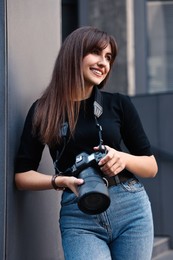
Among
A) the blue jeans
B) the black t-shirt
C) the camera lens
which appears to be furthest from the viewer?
the black t-shirt

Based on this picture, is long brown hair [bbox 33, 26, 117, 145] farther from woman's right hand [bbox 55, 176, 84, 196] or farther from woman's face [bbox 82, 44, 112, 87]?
woman's right hand [bbox 55, 176, 84, 196]

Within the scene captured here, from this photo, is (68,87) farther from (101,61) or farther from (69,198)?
(69,198)

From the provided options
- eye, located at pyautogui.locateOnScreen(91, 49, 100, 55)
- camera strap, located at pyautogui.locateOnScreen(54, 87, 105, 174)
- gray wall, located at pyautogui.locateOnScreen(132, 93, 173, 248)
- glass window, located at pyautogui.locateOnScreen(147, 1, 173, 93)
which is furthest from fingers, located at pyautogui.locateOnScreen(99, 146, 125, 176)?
glass window, located at pyautogui.locateOnScreen(147, 1, 173, 93)

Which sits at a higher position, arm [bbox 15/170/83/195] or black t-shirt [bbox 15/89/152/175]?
black t-shirt [bbox 15/89/152/175]

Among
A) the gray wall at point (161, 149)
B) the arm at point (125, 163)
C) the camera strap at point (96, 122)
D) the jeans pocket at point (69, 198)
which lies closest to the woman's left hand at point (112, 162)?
the arm at point (125, 163)

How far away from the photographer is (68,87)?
3363 mm

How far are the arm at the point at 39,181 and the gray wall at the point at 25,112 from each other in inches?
4.5

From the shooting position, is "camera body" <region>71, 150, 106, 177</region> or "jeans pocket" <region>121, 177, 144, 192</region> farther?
"jeans pocket" <region>121, 177, 144, 192</region>

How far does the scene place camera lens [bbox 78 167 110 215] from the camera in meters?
2.82

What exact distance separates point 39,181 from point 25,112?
68 cm

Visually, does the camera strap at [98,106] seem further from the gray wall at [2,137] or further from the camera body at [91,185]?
the gray wall at [2,137]

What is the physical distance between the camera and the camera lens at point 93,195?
2.82 meters

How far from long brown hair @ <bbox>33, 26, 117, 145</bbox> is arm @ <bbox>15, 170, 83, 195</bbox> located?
6.6 inches

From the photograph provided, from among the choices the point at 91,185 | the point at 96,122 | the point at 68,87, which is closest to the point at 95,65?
the point at 68,87
